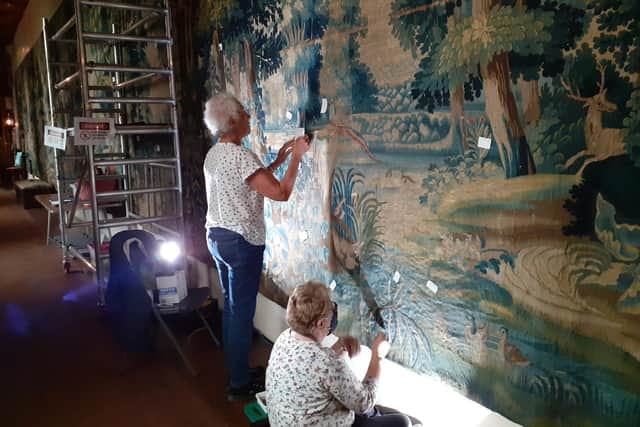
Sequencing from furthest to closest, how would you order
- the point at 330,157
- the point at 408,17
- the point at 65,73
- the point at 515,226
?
the point at 65,73 → the point at 330,157 → the point at 408,17 → the point at 515,226

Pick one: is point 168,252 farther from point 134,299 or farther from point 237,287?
point 237,287

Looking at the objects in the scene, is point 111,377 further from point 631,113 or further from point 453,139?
point 631,113

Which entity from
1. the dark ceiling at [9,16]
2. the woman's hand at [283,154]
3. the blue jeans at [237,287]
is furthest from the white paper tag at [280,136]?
the dark ceiling at [9,16]

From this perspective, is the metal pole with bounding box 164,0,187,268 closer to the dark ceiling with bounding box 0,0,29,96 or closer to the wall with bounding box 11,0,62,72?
the wall with bounding box 11,0,62,72

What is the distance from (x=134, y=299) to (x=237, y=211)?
111 centimetres

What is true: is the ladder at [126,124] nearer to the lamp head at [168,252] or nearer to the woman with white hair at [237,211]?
the lamp head at [168,252]

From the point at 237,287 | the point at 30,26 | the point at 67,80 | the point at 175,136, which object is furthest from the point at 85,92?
the point at 30,26

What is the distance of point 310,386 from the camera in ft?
5.21

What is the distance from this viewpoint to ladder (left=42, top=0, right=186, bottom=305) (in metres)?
3.78

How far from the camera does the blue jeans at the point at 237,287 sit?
2523 millimetres

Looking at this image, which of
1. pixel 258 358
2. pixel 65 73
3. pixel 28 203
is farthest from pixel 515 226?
pixel 28 203

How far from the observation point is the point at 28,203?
34.2 feet

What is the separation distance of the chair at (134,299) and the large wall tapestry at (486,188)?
40.0 inches

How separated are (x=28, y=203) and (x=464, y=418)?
10812 millimetres
